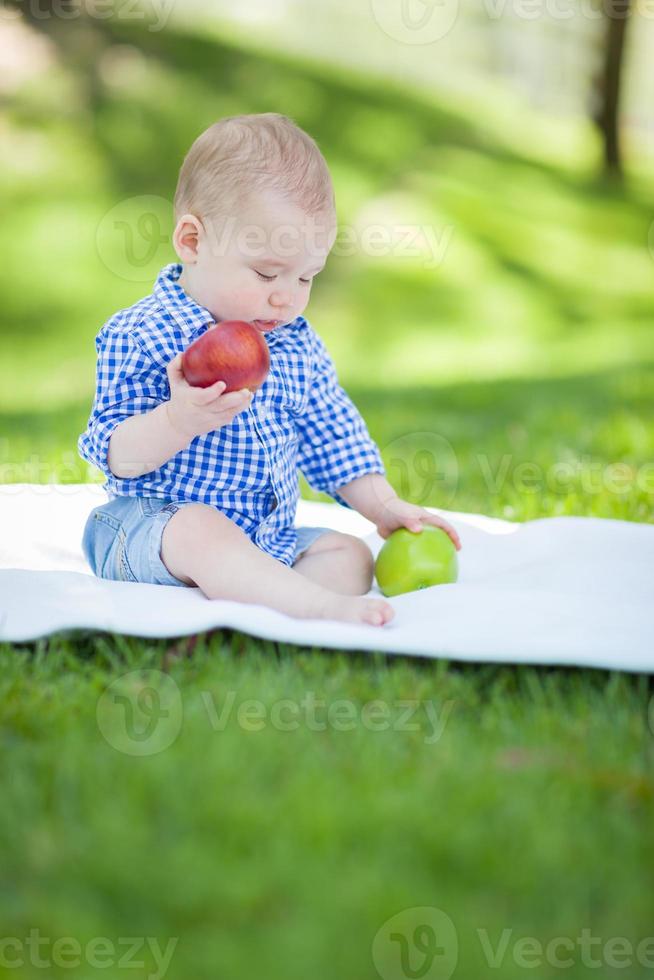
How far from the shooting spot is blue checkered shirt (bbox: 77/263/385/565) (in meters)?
2.40

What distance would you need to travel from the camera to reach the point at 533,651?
1.93 meters

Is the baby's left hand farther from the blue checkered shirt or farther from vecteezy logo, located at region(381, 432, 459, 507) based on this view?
vecteezy logo, located at region(381, 432, 459, 507)

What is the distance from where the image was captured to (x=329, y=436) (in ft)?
8.92

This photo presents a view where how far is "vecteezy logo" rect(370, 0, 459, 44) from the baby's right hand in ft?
34.9

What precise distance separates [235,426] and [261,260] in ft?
1.26

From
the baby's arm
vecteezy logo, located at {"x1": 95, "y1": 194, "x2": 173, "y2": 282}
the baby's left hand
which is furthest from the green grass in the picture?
vecteezy logo, located at {"x1": 95, "y1": 194, "x2": 173, "y2": 282}

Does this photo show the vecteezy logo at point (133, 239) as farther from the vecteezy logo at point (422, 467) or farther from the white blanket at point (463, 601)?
the white blanket at point (463, 601)

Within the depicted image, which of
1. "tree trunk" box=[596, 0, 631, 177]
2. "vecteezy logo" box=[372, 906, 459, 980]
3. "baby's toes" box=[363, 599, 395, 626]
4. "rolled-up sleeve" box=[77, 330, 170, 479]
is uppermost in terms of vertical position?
"tree trunk" box=[596, 0, 631, 177]

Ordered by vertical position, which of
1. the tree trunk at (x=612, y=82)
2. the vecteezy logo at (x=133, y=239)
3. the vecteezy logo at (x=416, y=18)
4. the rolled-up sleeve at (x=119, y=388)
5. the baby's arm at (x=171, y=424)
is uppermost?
the vecteezy logo at (x=416, y=18)

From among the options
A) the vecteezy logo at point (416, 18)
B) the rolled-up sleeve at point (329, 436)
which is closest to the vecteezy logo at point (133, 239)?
→ the vecteezy logo at point (416, 18)

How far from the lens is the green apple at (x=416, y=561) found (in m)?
2.45

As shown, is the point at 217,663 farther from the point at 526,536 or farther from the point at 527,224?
the point at 527,224

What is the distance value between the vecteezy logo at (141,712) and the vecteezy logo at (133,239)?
8074 mm

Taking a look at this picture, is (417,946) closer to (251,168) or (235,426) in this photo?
(235,426)
